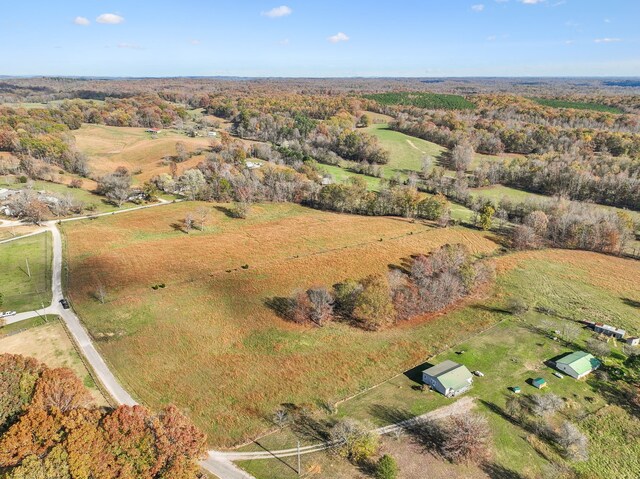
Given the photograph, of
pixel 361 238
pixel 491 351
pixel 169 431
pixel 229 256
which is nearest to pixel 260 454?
pixel 169 431

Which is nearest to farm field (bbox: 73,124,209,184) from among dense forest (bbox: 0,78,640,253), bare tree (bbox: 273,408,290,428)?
dense forest (bbox: 0,78,640,253)

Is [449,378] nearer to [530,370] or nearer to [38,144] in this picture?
[530,370]

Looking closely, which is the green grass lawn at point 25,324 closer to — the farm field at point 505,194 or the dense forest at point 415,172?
the dense forest at point 415,172

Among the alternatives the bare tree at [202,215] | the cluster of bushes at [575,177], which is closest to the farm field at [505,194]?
the cluster of bushes at [575,177]

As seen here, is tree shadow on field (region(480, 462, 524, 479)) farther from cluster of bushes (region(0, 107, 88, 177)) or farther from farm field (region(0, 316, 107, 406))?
cluster of bushes (region(0, 107, 88, 177))

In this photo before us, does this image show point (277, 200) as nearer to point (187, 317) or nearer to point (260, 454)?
point (187, 317)
